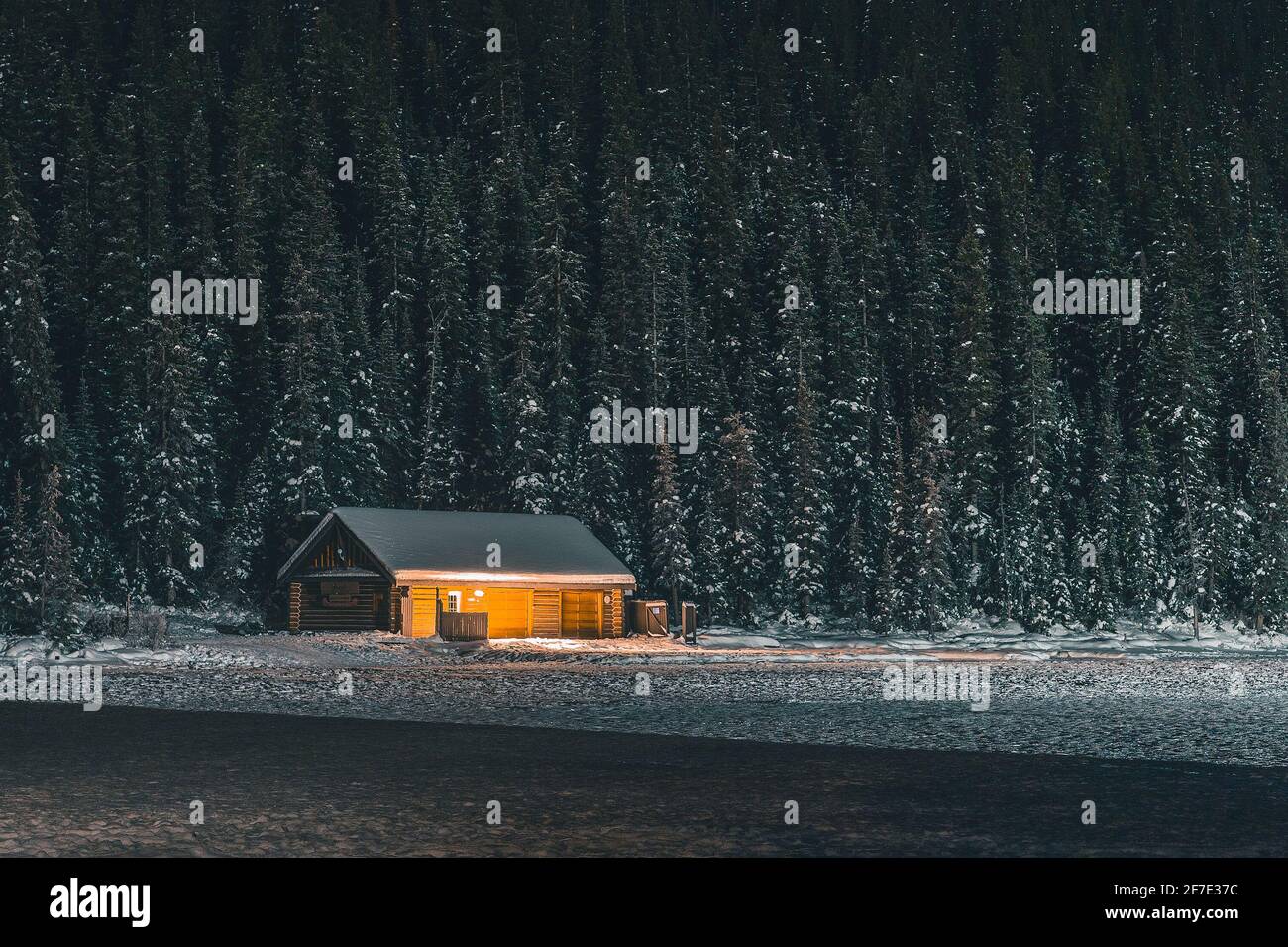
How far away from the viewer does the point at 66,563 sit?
45719mm

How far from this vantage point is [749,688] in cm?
2938

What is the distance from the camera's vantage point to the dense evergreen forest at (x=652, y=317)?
217 feet

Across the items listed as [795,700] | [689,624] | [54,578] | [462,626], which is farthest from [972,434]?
[795,700]

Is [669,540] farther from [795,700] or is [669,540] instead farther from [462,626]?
[795,700]

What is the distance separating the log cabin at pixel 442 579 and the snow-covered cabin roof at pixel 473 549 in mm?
45

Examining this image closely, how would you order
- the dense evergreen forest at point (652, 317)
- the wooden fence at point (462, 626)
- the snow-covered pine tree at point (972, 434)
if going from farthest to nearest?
the snow-covered pine tree at point (972, 434)
the dense evergreen forest at point (652, 317)
the wooden fence at point (462, 626)

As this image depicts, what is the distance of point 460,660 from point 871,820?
97.7 feet

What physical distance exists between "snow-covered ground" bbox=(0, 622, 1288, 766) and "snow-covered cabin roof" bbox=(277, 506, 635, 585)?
167 inches

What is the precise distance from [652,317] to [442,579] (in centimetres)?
2964

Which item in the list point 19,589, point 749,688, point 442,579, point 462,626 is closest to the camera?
point 749,688

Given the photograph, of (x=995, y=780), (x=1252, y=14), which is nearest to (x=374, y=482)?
(x=995, y=780)

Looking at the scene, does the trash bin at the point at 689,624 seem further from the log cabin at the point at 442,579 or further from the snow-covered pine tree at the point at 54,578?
the snow-covered pine tree at the point at 54,578

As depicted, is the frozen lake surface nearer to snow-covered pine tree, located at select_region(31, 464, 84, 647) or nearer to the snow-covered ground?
the snow-covered ground

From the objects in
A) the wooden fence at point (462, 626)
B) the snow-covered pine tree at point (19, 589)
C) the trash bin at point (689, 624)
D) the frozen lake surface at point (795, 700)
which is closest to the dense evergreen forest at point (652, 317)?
the snow-covered pine tree at point (19, 589)
